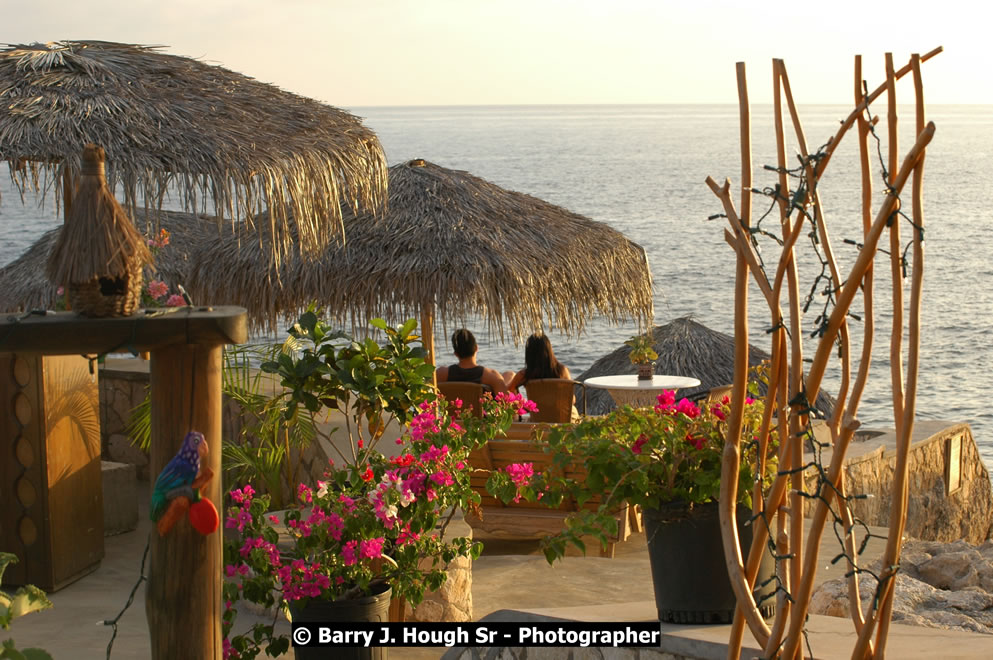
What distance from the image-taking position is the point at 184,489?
8.43ft

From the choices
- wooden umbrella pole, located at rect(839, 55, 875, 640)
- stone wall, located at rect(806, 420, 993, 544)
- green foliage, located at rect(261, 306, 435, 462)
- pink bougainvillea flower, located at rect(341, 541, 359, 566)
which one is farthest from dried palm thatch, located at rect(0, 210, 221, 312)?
wooden umbrella pole, located at rect(839, 55, 875, 640)

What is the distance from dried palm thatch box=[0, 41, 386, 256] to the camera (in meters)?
4.82

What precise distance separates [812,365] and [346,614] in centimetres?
245

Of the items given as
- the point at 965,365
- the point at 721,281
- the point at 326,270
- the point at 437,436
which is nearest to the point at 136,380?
the point at 326,270

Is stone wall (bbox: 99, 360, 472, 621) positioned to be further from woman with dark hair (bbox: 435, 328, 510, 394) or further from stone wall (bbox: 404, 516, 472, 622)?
woman with dark hair (bbox: 435, 328, 510, 394)

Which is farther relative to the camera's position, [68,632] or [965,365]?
[965,365]

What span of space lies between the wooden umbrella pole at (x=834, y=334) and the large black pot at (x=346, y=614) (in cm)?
224

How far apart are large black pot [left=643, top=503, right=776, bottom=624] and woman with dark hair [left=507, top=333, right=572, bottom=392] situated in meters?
4.64

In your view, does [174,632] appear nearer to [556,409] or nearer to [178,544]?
[178,544]

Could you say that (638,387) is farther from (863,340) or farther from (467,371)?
(863,340)

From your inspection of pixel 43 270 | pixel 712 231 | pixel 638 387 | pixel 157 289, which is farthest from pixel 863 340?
pixel 712 231

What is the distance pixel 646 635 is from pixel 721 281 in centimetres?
4344

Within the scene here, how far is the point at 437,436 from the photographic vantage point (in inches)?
168

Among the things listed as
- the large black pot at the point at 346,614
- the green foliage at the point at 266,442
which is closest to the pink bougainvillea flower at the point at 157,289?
the green foliage at the point at 266,442
